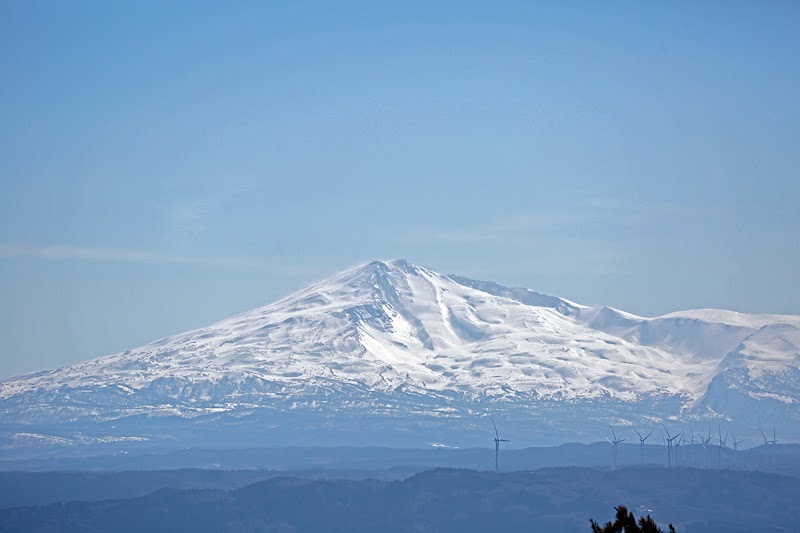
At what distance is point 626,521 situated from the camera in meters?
Result: 53.4

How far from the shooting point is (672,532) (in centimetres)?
5334

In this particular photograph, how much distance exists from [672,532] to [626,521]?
1841 millimetres
